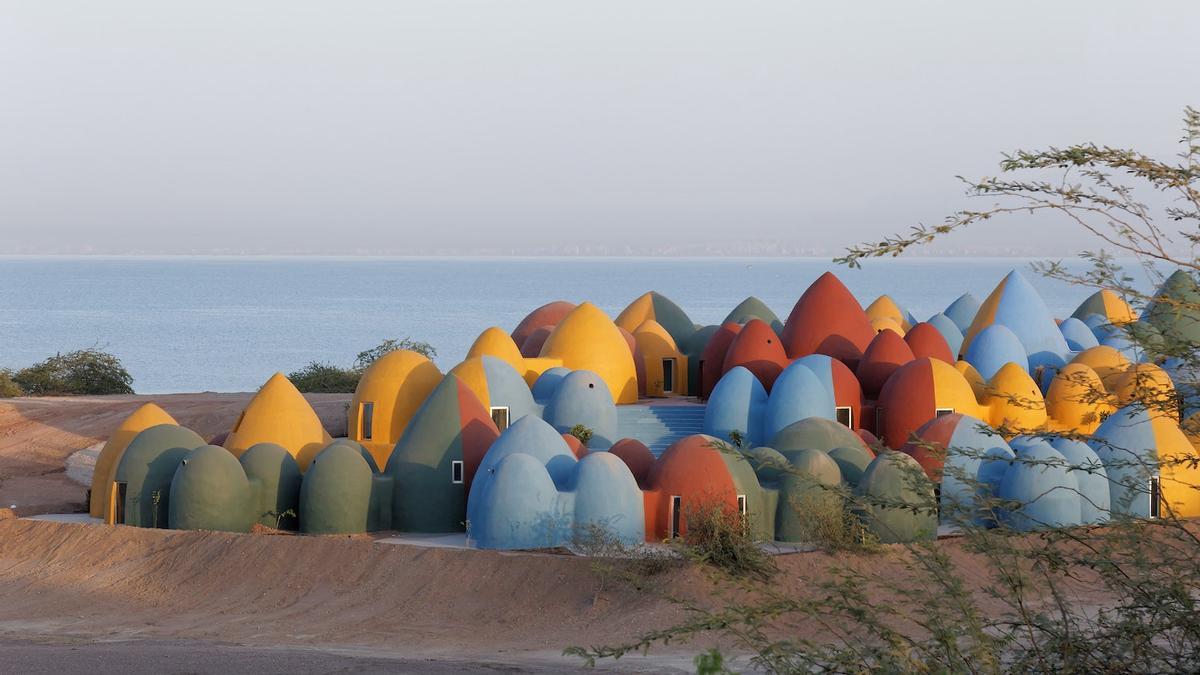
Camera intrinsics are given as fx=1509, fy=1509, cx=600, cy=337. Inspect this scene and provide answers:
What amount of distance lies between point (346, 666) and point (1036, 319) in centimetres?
2064

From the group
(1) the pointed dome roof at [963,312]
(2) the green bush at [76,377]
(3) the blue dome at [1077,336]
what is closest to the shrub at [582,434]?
(3) the blue dome at [1077,336]

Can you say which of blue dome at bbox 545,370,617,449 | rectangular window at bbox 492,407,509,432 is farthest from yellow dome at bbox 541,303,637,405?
rectangular window at bbox 492,407,509,432

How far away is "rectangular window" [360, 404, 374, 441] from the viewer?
28000 millimetres

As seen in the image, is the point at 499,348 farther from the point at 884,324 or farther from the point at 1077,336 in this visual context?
the point at 1077,336

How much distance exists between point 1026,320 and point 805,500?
12.3m

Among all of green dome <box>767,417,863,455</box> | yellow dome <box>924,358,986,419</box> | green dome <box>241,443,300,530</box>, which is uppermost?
yellow dome <box>924,358,986,419</box>

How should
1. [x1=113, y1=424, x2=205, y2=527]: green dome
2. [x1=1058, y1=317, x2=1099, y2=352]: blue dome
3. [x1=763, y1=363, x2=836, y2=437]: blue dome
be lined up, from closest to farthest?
[x1=113, y1=424, x2=205, y2=527]: green dome < [x1=763, y1=363, x2=836, y2=437]: blue dome < [x1=1058, y1=317, x2=1099, y2=352]: blue dome

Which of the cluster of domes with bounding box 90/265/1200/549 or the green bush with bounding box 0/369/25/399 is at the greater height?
the green bush with bounding box 0/369/25/399

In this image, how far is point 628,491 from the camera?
2323cm

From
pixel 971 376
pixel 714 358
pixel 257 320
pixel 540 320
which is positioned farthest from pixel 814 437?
pixel 257 320

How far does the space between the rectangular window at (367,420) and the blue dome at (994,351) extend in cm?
1218

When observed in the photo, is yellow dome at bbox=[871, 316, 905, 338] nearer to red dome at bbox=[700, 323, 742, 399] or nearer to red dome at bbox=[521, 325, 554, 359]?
red dome at bbox=[700, 323, 742, 399]

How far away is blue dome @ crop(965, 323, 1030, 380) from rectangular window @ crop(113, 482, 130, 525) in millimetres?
16591

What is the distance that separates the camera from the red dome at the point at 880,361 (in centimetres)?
2906
